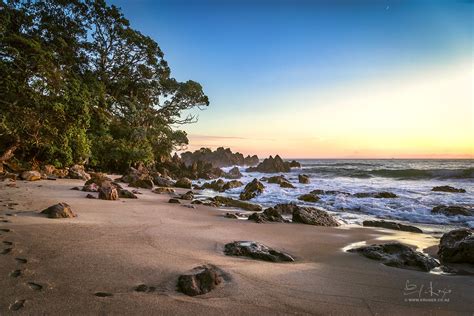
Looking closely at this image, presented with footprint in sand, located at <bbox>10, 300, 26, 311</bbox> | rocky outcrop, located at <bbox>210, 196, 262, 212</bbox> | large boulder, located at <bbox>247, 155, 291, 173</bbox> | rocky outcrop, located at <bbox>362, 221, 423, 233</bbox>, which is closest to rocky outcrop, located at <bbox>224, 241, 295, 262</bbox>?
footprint in sand, located at <bbox>10, 300, 26, 311</bbox>

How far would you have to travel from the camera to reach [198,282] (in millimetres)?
2721

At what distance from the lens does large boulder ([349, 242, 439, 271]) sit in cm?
411

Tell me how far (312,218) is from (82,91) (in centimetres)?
1248

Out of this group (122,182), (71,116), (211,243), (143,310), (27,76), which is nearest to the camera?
(143,310)

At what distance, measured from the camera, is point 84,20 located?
2211cm

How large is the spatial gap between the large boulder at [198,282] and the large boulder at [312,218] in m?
4.96

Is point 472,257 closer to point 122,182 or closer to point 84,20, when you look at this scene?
point 122,182

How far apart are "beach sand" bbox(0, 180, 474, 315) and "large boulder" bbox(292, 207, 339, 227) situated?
1.86m

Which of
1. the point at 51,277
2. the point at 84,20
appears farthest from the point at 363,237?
the point at 84,20

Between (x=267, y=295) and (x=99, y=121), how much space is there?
19687 mm

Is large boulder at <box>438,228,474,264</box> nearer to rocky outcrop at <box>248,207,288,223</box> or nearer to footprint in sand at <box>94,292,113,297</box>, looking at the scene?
rocky outcrop at <box>248,207,288,223</box>

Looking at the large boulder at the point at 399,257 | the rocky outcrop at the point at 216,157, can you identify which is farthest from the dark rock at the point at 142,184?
the rocky outcrop at the point at 216,157

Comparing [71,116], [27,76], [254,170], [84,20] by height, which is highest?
[84,20]

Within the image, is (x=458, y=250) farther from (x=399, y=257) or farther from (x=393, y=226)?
(x=393, y=226)
